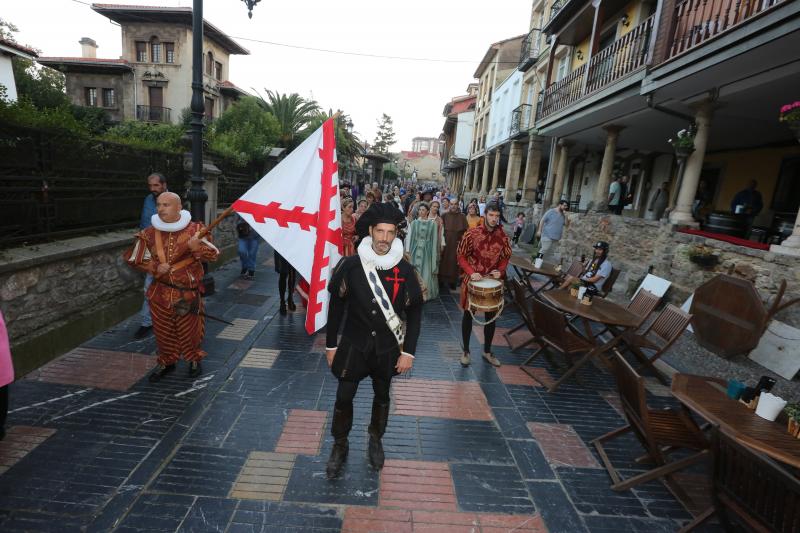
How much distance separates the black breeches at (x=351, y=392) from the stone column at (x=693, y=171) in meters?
7.20

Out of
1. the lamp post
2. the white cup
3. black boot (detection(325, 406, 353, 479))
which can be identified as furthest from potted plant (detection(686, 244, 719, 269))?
the lamp post

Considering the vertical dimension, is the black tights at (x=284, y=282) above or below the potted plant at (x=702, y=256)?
below

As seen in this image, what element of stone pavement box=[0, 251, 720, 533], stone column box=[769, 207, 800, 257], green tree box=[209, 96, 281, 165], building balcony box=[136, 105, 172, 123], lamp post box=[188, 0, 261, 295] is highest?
building balcony box=[136, 105, 172, 123]

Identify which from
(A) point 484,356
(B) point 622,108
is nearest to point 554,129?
(B) point 622,108

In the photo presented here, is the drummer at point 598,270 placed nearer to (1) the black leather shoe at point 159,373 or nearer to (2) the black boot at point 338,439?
(2) the black boot at point 338,439

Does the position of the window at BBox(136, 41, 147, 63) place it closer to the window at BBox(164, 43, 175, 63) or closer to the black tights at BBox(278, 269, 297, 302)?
the window at BBox(164, 43, 175, 63)

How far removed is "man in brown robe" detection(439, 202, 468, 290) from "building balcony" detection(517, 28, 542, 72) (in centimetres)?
1497

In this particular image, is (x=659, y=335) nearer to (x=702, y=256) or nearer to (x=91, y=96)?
(x=702, y=256)

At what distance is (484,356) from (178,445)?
3.51m

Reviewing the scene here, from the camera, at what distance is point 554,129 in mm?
13250

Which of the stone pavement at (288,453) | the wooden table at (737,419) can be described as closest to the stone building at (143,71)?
the stone pavement at (288,453)

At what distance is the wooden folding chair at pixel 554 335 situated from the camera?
4.38 metres

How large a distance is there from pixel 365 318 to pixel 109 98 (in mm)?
36319

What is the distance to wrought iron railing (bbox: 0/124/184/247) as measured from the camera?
13.0 feet
